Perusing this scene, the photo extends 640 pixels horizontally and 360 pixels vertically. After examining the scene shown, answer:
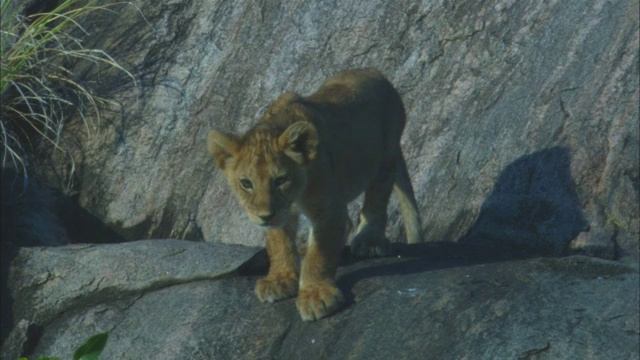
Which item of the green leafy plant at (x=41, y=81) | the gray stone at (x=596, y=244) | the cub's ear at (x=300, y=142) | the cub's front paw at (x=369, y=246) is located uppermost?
the green leafy plant at (x=41, y=81)

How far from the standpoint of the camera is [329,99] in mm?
7109

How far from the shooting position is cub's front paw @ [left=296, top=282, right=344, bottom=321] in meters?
6.03

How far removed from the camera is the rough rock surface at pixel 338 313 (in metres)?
5.23

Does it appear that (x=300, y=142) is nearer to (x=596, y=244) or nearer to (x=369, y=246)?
(x=369, y=246)

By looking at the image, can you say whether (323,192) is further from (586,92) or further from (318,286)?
(586,92)

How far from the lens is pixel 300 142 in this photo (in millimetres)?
6125

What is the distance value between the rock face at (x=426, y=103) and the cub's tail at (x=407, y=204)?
0.35 metres

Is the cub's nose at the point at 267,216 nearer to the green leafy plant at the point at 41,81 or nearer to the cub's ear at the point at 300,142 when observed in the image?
the cub's ear at the point at 300,142

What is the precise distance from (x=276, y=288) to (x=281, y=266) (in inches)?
7.0

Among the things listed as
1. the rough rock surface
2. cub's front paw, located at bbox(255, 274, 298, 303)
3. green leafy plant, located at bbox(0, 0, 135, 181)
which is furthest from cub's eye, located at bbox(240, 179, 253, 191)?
green leafy plant, located at bbox(0, 0, 135, 181)

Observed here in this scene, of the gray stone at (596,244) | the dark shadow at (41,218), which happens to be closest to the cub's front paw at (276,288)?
the gray stone at (596,244)

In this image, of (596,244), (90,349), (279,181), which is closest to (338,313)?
(279,181)

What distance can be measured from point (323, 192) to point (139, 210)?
11.8ft

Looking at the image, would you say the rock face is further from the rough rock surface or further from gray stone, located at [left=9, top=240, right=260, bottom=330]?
gray stone, located at [left=9, top=240, right=260, bottom=330]
